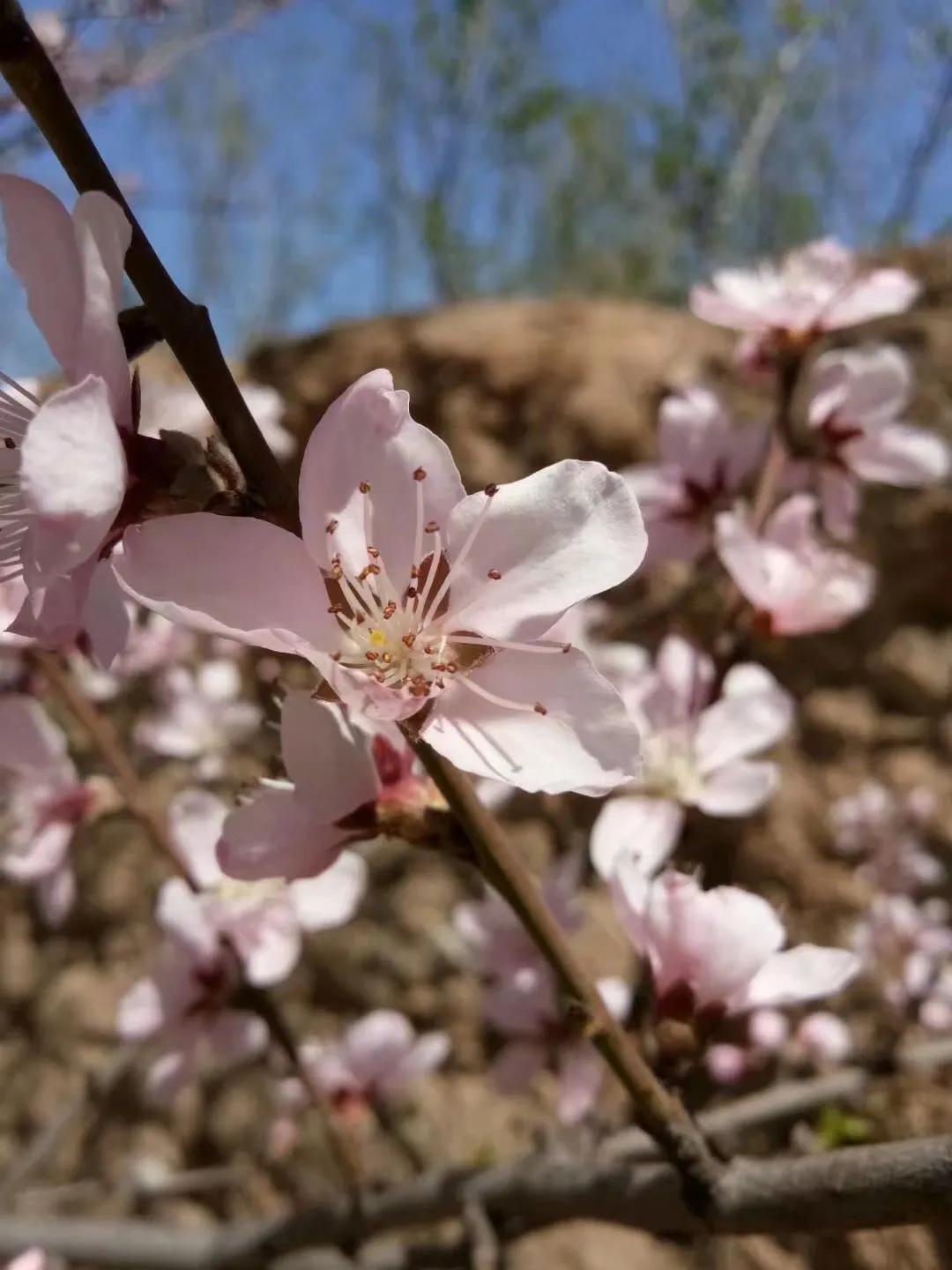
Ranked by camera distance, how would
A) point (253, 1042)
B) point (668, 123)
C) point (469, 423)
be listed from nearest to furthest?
1. point (253, 1042)
2. point (469, 423)
3. point (668, 123)

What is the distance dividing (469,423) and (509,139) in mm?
3686

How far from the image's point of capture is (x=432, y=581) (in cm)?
43

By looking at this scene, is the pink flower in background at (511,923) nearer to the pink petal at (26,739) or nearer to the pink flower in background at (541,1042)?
the pink flower in background at (541,1042)

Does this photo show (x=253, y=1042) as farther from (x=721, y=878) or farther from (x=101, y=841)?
(x=101, y=841)

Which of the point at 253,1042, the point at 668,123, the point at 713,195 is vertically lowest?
the point at 253,1042

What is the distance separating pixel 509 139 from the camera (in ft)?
16.9

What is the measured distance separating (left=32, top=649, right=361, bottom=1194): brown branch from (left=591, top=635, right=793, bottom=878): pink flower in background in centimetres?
29

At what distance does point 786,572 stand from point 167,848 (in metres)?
0.55

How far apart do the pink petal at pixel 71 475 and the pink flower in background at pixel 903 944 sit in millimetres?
1505

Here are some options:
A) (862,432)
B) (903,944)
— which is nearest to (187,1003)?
(862,432)

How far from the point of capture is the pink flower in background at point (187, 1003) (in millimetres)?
853

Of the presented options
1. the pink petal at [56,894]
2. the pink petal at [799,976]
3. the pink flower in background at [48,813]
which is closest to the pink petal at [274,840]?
the pink petal at [799,976]

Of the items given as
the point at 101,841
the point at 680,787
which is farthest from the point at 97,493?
the point at 101,841

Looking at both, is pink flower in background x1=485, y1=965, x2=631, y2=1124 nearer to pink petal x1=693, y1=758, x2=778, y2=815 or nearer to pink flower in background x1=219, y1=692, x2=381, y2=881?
pink petal x1=693, y1=758, x2=778, y2=815
